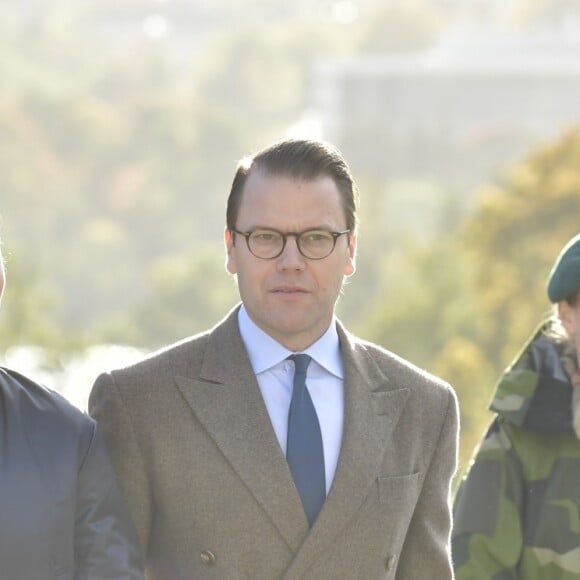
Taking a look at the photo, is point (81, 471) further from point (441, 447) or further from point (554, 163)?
point (554, 163)

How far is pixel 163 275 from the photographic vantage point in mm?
59906

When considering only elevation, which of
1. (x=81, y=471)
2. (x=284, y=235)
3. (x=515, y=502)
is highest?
(x=284, y=235)

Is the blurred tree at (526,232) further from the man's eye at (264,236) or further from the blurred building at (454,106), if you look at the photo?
the blurred building at (454,106)

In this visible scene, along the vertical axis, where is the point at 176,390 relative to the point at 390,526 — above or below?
above

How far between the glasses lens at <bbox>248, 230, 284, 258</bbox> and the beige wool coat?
9.0 inches

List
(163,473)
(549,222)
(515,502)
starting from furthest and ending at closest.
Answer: (549,222), (515,502), (163,473)

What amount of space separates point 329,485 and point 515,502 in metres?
0.72

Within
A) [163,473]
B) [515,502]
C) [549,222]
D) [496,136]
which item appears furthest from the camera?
[496,136]

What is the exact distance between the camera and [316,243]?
384 cm

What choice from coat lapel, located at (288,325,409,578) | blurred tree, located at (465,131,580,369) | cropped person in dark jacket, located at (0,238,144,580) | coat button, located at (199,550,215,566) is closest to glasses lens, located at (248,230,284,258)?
coat lapel, located at (288,325,409,578)

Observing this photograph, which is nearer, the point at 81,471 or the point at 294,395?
the point at 81,471

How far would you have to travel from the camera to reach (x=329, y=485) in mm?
3842

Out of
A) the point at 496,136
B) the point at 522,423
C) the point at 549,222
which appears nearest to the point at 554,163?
the point at 549,222

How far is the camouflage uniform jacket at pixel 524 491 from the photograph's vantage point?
14.3 ft
